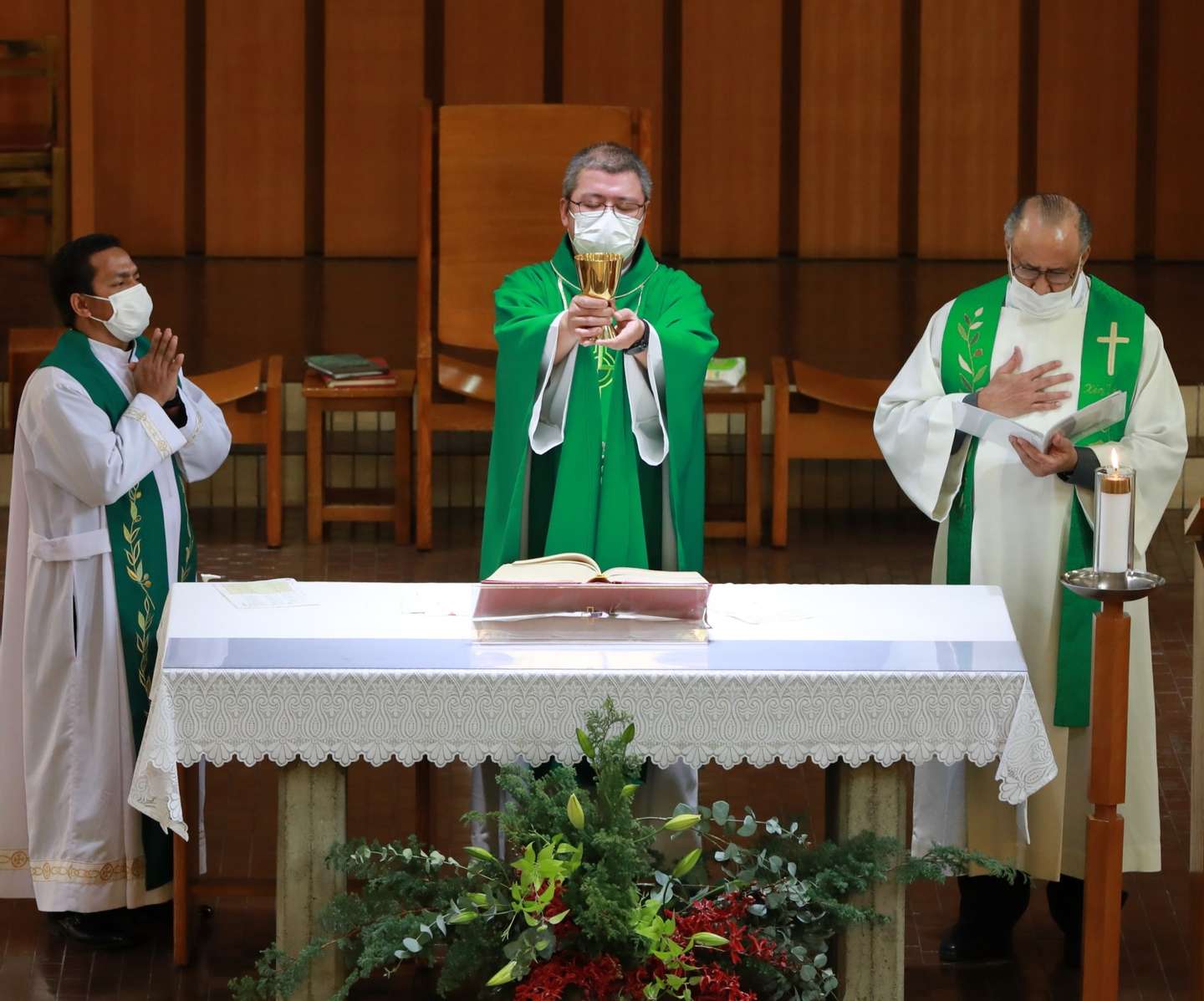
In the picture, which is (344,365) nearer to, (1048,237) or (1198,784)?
(1048,237)

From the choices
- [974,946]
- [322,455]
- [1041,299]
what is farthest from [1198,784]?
[322,455]

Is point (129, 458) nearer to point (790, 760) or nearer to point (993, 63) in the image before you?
point (790, 760)

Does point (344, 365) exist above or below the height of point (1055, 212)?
below

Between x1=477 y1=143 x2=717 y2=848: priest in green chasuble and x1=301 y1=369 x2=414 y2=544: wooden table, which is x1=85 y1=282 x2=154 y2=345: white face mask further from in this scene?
x1=301 y1=369 x2=414 y2=544: wooden table

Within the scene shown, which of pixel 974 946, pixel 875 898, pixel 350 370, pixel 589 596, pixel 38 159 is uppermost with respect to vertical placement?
pixel 38 159

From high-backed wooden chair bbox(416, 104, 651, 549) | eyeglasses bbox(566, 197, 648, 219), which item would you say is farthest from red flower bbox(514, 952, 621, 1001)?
high-backed wooden chair bbox(416, 104, 651, 549)

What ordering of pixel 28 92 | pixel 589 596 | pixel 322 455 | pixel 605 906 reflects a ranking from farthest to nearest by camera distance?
pixel 28 92 < pixel 322 455 < pixel 589 596 < pixel 605 906

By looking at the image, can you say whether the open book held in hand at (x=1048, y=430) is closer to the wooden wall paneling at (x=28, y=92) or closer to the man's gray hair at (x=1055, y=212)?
the man's gray hair at (x=1055, y=212)

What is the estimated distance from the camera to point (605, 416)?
199 inches

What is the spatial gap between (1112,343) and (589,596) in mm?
1489

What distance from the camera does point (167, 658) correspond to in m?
4.13

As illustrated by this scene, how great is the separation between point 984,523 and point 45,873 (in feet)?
7.79

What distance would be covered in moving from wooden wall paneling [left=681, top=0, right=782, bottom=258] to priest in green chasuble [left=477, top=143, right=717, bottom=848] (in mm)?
8081

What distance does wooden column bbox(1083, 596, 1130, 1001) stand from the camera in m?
3.98
